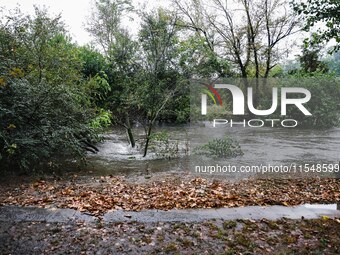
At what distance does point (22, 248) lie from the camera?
3514 mm

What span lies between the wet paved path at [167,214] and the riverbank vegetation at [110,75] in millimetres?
1211

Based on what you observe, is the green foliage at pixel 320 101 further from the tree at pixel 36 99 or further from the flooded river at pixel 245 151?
the tree at pixel 36 99

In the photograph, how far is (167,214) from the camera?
448 centimetres

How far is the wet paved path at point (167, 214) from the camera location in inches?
169

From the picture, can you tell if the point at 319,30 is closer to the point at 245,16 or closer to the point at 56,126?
the point at 56,126

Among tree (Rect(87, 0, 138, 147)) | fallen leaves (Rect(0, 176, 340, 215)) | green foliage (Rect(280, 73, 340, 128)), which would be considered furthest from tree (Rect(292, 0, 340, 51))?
green foliage (Rect(280, 73, 340, 128))

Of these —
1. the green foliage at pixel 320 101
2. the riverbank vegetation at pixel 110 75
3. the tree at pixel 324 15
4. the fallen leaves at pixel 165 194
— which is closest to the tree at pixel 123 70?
the riverbank vegetation at pixel 110 75

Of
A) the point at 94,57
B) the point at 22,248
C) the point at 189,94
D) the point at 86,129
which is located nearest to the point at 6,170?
the point at 86,129

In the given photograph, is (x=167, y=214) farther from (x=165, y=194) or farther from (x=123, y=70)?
(x=123, y=70)

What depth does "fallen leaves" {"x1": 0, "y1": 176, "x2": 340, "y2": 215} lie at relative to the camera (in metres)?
4.99

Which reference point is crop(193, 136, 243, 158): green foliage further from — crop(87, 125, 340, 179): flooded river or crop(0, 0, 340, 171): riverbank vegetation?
crop(0, 0, 340, 171): riverbank vegetation

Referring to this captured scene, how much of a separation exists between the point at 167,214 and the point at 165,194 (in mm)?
1065

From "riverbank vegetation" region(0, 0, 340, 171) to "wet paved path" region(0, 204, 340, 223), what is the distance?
1211 millimetres

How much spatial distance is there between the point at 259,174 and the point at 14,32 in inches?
256
